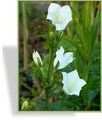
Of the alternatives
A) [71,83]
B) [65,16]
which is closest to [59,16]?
[65,16]

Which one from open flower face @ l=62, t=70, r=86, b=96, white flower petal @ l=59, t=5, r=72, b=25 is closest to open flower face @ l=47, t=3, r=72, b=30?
white flower petal @ l=59, t=5, r=72, b=25

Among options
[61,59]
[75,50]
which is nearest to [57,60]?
[61,59]

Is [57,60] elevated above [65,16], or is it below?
below

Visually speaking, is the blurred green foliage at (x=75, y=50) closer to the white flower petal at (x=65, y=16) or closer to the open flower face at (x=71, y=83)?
the open flower face at (x=71, y=83)

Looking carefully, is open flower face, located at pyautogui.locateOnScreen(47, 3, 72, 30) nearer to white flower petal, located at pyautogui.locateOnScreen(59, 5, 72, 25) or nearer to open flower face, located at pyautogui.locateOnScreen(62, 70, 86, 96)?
white flower petal, located at pyautogui.locateOnScreen(59, 5, 72, 25)

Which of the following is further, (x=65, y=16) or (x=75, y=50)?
(x=75, y=50)

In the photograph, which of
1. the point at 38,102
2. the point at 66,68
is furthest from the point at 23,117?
the point at 66,68

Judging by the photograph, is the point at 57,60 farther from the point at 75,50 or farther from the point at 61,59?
the point at 75,50

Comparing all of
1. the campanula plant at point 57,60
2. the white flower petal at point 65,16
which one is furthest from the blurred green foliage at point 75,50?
the white flower petal at point 65,16
